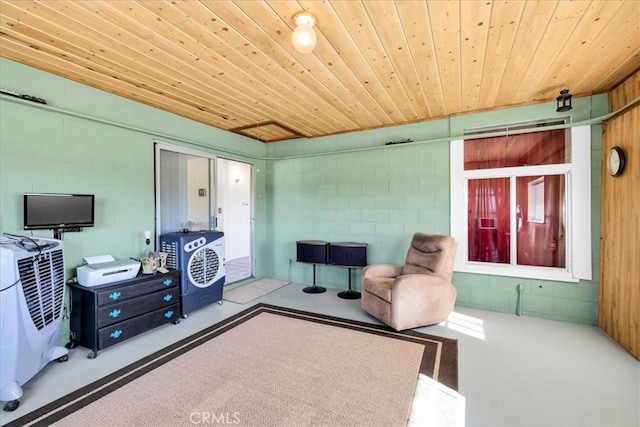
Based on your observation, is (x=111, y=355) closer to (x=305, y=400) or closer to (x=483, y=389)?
(x=305, y=400)

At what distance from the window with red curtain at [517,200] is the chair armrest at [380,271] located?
1062 mm

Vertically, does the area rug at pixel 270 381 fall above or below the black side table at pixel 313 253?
below

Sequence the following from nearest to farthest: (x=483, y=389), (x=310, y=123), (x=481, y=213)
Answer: (x=483, y=389) < (x=481, y=213) < (x=310, y=123)

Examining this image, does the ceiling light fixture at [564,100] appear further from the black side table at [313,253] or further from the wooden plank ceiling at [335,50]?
the black side table at [313,253]

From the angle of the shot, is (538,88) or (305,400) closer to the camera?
(305,400)

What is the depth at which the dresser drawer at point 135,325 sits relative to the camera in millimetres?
2543

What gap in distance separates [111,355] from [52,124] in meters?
2.21

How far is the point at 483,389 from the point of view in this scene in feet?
6.77

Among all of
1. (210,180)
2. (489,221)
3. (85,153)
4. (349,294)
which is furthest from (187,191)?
(489,221)

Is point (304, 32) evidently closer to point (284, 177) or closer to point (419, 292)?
point (419, 292)

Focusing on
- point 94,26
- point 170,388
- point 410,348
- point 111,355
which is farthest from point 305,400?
point 94,26

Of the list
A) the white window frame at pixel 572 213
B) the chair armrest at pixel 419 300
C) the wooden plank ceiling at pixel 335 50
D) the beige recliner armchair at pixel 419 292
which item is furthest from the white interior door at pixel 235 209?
the white window frame at pixel 572 213

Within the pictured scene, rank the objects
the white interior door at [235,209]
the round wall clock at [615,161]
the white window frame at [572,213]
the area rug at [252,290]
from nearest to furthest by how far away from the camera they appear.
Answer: the round wall clock at [615,161] < the white window frame at [572,213] < the area rug at [252,290] < the white interior door at [235,209]

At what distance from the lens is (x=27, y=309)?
6.45 feet
